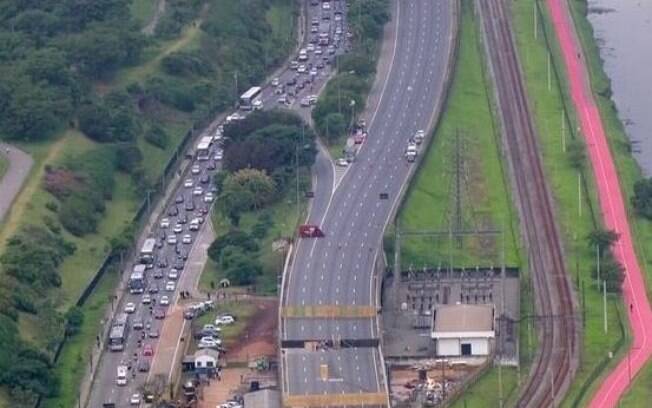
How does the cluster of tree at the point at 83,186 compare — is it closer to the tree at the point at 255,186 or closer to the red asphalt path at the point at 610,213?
the tree at the point at 255,186

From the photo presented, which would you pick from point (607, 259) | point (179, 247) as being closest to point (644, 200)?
point (607, 259)

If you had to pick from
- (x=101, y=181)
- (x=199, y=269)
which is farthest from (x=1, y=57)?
(x=199, y=269)

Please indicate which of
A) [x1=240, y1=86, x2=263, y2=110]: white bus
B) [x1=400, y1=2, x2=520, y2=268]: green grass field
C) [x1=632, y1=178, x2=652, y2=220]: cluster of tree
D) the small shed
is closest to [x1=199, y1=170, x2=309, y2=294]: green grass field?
[x1=400, y1=2, x2=520, y2=268]: green grass field

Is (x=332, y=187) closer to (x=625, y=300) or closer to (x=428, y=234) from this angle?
(x=428, y=234)

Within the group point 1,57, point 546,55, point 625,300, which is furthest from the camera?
point 546,55

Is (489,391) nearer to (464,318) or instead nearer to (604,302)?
(464,318)
